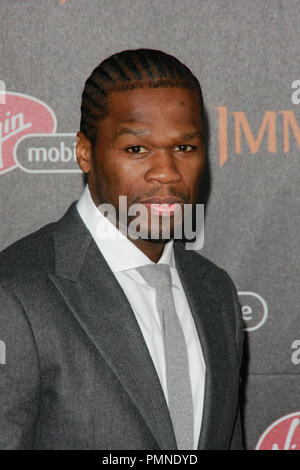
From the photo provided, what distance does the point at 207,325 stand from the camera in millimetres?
1221

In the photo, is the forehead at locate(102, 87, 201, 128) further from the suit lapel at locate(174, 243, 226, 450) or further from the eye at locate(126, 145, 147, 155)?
the suit lapel at locate(174, 243, 226, 450)

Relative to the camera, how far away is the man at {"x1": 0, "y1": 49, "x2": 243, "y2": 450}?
3.31 feet

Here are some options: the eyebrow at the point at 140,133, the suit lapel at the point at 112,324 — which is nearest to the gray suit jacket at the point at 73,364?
the suit lapel at the point at 112,324

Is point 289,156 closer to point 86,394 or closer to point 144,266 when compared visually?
point 144,266

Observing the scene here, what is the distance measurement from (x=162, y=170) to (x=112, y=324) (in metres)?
0.30

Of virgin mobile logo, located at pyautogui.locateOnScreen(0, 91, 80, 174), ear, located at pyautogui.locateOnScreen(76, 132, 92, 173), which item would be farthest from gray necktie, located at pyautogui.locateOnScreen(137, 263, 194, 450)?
virgin mobile logo, located at pyautogui.locateOnScreen(0, 91, 80, 174)

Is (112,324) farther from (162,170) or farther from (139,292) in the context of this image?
(162,170)

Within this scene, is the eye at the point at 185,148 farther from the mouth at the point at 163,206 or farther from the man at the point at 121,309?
the mouth at the point at 163,206

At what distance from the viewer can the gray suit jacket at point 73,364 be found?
0.99 m

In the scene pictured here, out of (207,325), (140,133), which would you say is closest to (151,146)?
(140,133)

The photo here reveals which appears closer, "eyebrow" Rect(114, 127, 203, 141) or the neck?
"eyebrow" Rect(114, 127, 203, 141)
